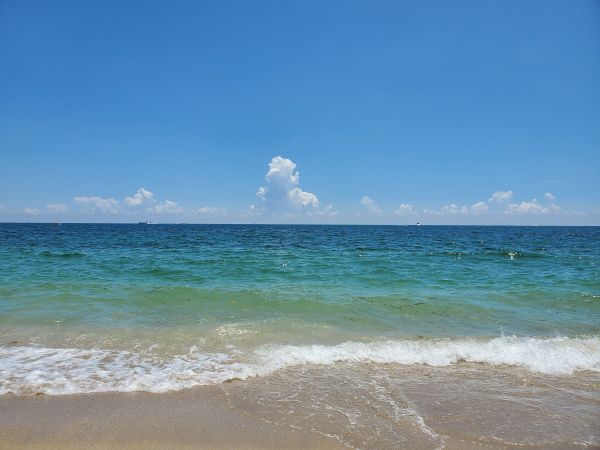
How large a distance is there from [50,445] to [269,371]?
3.07 meters

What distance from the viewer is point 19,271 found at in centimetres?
1582

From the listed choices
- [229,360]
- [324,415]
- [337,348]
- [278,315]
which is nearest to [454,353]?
[337,348]

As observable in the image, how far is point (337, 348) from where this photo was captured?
711 centimetres

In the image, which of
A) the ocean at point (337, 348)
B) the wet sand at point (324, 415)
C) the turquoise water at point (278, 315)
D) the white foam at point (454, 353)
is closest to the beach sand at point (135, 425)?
the wet sand at point (324, 415)

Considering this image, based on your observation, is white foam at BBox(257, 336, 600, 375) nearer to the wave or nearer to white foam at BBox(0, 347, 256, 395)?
the wave

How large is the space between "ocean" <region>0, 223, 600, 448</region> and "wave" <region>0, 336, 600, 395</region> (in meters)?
0.03

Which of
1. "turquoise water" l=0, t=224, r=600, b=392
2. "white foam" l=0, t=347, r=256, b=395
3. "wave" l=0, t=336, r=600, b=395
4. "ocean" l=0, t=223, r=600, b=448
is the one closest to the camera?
"ocean" l=0, t=223, r=600, b=448

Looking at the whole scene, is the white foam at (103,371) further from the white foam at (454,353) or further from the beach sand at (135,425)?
the white foam at (454,353)

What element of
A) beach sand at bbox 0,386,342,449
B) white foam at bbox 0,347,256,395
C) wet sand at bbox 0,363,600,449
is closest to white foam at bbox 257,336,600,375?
wet sand at bbox 0,363,600,449

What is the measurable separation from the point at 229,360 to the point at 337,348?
221cm

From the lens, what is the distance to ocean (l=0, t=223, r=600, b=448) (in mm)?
4543

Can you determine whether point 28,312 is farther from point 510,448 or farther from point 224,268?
point 510,448

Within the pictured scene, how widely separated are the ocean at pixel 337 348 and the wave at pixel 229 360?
3 cm

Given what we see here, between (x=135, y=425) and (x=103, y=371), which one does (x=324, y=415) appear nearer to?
(x=135, y=425)
